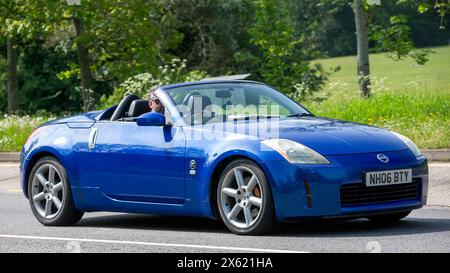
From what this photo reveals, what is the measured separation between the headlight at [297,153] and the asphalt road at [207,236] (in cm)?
64

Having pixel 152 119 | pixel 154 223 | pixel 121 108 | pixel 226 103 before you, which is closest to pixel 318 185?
pixel 226 103

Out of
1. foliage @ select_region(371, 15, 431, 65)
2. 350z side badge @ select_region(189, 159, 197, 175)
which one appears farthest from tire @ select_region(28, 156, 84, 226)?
foliage @ select_region(371, 15, 431, 65)

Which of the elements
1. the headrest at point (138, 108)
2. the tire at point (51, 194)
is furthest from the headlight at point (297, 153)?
the tire at point (51, 194)

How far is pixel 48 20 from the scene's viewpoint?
27844 mm

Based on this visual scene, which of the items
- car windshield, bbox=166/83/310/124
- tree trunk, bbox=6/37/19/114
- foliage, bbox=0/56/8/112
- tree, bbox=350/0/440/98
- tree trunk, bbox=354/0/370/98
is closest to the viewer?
car windshield, bbox=166/83/310/124

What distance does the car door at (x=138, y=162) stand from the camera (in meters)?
10.4

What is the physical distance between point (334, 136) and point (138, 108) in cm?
241

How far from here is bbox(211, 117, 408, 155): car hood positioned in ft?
31.7

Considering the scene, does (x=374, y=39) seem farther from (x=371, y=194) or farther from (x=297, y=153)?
(x=297, y=153)

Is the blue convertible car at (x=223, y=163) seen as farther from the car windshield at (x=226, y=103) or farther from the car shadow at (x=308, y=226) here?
the car shadow at (x=308, y=226)

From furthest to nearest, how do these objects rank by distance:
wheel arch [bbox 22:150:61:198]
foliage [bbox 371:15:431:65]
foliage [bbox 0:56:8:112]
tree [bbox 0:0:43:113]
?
foliage [bbox 0:56:8:112], tree [bbox 0:0:43:113], foliage [bbox 371:15:431:65], wheel arch [bbox 22:150:61:198]

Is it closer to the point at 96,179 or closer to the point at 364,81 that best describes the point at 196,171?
the point at 96,179

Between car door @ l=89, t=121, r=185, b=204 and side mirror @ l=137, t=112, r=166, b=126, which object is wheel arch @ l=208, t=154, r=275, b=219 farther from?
side mirror @ l=137, t=112, r=166, b=126

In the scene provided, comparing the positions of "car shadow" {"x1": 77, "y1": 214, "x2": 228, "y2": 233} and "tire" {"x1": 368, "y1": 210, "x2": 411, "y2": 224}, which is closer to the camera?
"tire" {"x1": 368, "y1": 210, "x2": 411, "y2": 224}
